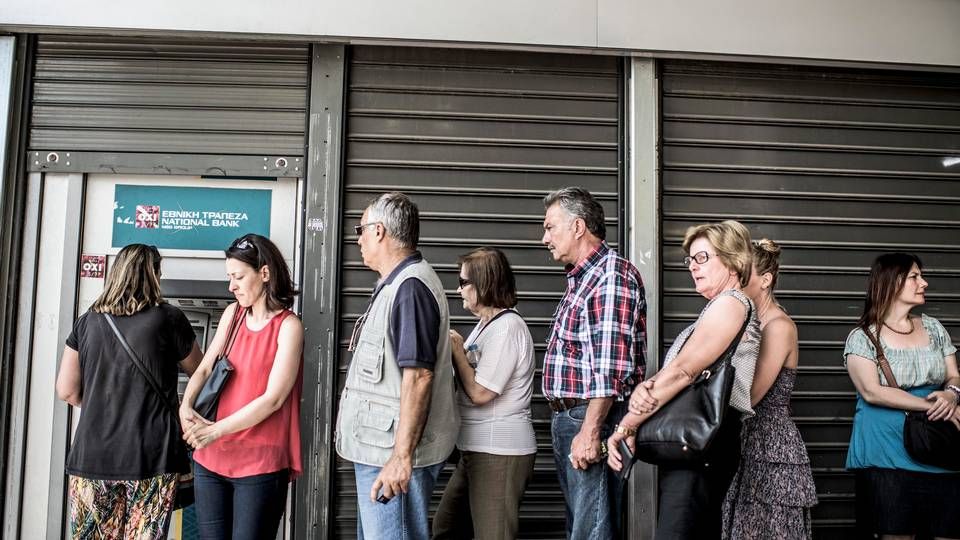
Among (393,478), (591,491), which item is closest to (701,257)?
(591,491)

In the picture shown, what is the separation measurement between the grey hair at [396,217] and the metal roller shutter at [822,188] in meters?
1.97

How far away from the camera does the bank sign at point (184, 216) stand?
4.13 metres

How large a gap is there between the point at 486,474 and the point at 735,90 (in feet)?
9.07

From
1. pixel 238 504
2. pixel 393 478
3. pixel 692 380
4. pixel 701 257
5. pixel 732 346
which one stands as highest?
pixel 701 257

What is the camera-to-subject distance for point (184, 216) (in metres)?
4.15

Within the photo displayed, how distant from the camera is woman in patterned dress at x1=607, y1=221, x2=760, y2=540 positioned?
8.48ft

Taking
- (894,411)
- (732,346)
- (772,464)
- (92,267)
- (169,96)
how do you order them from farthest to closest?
(169,96) → (92,267) → (894,411) → (772,464) → (732,346)

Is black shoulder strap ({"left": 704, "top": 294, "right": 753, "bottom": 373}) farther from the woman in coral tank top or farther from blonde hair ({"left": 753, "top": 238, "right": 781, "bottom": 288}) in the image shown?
the woman in coral tank top

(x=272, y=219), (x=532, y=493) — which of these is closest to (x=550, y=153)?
(x=272, y=219)

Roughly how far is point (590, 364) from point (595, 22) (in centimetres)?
215

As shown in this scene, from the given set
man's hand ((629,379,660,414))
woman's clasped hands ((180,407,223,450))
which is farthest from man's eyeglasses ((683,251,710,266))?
woman's clasped hands ((180,407,223,450))

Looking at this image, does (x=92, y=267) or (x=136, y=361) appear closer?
(x=136, y=361)

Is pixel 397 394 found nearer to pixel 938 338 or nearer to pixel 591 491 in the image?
pixel 591 491

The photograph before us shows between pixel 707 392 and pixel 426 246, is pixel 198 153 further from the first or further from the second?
pixel 707 392
